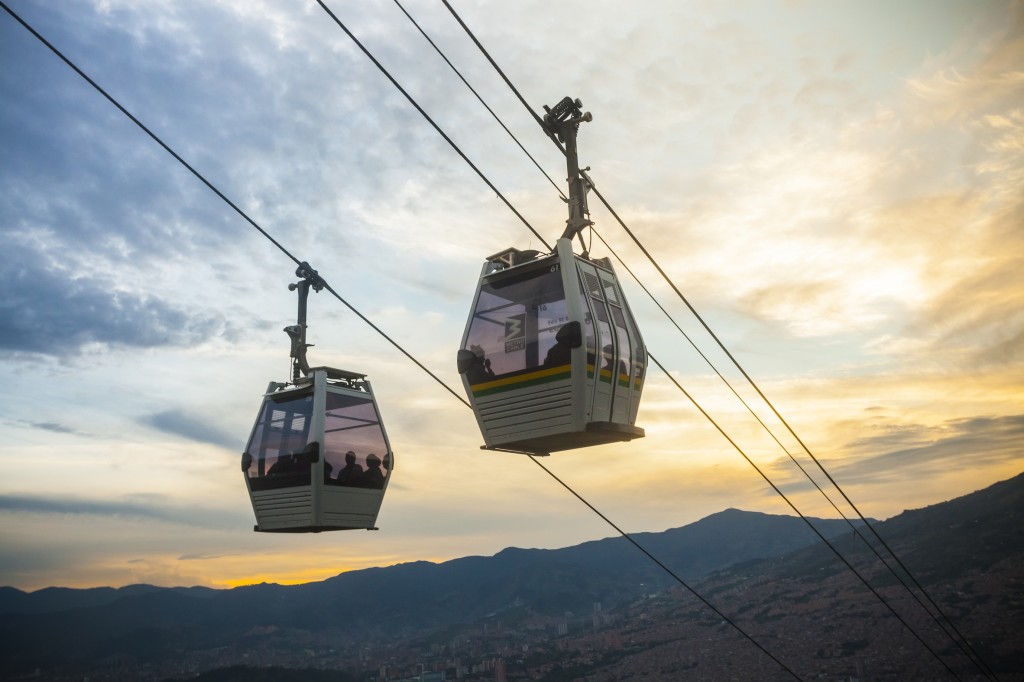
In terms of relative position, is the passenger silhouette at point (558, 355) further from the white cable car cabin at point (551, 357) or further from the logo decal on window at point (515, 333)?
the logo decal on window at point (515, 333)

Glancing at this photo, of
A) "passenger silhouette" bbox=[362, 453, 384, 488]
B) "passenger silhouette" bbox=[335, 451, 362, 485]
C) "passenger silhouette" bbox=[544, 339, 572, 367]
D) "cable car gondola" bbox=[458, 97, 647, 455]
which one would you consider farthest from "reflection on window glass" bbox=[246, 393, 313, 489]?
"passenger silhouette" bbox=[544, 339, 572, 367]

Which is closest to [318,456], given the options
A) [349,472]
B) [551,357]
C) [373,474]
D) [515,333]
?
[349,472]

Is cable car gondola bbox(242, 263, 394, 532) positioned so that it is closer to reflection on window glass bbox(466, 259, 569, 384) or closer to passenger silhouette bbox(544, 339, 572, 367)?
reflection on window glass bbox(466, 259, 569, 384)

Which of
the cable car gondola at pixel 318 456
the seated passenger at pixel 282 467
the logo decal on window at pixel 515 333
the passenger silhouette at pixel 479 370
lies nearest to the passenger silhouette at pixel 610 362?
the logo decal on window at pixel 515 333

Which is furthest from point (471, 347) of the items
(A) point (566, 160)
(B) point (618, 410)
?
(A) point (566, 160)

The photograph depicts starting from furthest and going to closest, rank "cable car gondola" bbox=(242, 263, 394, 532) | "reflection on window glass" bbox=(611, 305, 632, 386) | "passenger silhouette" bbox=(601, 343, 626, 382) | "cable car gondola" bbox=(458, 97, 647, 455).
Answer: "cable car gondola" bbox=(242, 263, 394, 532) < "reflection on window glass" bbox=(611, 305, 632, 386) < "passenger silhouette" bbox=(601, 343, 626, 382) < "cable car gondola" bbox=(458, 97, 647, 455)
